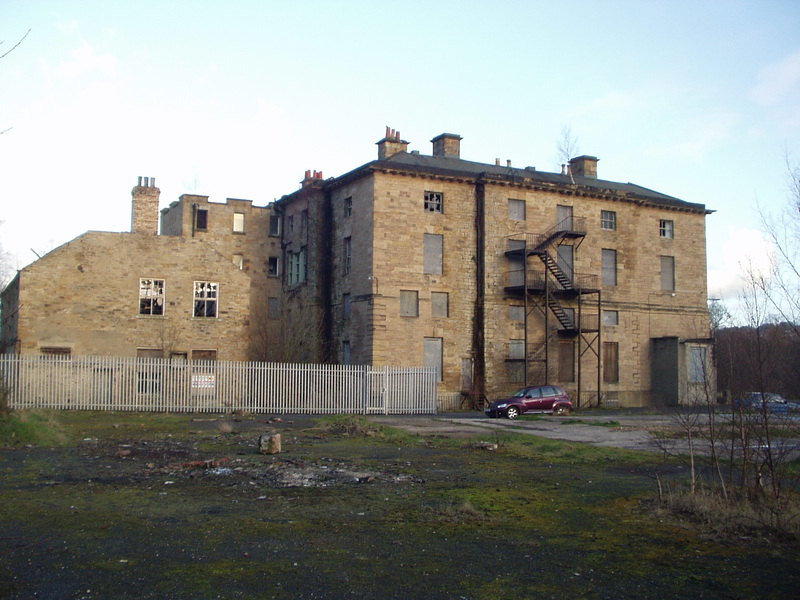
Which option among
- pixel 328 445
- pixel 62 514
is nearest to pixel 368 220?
pixel 328 445

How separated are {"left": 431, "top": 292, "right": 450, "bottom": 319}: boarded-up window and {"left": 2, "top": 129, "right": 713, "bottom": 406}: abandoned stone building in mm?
105

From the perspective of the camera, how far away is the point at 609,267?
41344 mm

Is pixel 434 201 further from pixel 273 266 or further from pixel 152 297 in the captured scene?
pixel 152 297

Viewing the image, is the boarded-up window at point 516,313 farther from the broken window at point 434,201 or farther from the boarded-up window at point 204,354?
the boarded-up window at point 204,354

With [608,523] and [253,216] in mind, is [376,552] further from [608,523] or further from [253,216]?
[253,216]

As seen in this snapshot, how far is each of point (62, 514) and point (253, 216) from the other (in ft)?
127

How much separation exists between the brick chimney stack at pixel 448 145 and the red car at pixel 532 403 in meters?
16.5

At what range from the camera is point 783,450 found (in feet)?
27.7

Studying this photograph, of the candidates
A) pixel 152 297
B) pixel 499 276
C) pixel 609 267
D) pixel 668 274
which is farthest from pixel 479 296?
pixel 152 297

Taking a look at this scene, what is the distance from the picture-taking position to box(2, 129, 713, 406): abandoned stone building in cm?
3309

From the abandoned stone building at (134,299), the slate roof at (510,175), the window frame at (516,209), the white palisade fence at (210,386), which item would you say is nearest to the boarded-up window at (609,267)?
the slate roof at (510,175)

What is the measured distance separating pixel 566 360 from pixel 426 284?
920 centimetres

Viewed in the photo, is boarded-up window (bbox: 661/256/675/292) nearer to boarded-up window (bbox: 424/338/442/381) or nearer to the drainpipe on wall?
the drainpipe on wall

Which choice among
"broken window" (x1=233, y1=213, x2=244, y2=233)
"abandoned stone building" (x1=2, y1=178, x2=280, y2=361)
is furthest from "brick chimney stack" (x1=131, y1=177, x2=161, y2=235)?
"broken window" (x1=233, y1=213, x2=244, y2=233)
